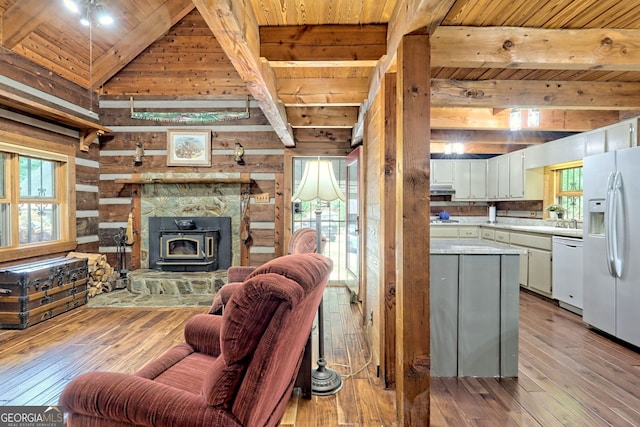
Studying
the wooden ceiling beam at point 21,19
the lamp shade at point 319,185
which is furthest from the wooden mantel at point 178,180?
the lamp shade at point 319,185

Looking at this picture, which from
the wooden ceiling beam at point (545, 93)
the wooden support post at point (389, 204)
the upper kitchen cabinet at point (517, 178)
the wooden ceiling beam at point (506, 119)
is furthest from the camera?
the upper kitchen cabinet at point (517, 178)

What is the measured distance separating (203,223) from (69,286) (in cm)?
178

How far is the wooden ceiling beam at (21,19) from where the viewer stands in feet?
11.0

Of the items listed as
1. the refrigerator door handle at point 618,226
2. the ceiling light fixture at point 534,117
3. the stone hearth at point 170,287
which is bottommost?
the stone hearth at point 170,287

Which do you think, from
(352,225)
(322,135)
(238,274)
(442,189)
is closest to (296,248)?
(238,274)

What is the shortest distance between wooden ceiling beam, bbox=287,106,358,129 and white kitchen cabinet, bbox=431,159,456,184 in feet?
A: 9.70

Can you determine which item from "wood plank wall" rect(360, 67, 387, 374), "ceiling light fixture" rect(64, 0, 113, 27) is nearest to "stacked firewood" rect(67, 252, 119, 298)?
"ceiling light fixture" rect(64, 0, 113, 27)

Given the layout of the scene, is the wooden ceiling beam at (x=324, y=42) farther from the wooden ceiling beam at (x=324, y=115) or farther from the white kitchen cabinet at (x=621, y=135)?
the white kitchen cabinet at (x=621, y=135)

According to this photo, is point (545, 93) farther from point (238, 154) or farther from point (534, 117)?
point (238, 154)

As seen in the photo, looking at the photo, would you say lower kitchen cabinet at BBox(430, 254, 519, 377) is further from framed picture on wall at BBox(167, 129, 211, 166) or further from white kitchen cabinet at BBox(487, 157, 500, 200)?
white kitchen cabinet at BBox(487, 157, 500, 200)

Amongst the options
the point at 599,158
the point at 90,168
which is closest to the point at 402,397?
the point at 599,158

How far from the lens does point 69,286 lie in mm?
3691

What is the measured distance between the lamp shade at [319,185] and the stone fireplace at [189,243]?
273 cm

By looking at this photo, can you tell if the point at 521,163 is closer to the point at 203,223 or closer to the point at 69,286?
the point at 203,223
